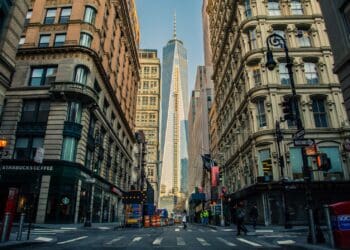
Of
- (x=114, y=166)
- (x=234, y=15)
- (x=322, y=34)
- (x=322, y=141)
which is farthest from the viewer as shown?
(x=114, y=166)

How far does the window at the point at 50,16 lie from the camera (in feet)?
113

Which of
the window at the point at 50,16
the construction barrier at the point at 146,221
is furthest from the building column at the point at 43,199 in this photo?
the window at the point at 50,16

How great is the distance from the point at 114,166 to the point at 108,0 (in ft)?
85.6

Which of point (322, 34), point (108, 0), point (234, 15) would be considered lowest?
point (322, 34)

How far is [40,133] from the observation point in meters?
28.6

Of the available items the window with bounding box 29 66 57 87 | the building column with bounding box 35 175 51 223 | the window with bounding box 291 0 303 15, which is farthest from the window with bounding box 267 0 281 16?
the building column with bounding box 35 175 51 223

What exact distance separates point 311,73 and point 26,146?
32.3 meters

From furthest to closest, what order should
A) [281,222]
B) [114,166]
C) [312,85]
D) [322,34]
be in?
1. [114,166]
2. [322,34]
3. [312,85]
4. [281,222]

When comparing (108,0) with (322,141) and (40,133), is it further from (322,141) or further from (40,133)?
(322,141)

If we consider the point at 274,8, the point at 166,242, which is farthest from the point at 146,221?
the point at 274,8

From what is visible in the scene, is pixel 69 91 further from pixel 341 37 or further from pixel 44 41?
pixel 341 37

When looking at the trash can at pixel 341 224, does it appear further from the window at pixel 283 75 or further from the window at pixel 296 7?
the window at pixel 296 7

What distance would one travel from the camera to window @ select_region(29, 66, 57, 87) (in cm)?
3111

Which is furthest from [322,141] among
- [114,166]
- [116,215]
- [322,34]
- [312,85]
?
[116,215]
